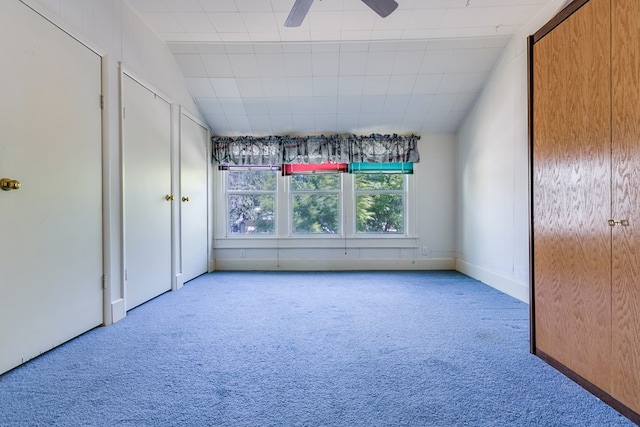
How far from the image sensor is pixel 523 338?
7.41 feet

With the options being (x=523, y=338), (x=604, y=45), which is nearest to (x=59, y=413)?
(x=523, y=338)

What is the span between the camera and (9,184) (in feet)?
5.83

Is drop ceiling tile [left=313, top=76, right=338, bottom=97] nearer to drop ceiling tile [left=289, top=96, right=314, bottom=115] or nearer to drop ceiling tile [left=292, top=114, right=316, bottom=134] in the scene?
drop ceiling tile [left=289, top=96, right=314, bottom=115]

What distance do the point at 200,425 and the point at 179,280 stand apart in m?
2.72

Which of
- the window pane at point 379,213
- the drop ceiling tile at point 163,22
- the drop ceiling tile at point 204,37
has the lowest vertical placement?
the window pane at point 379,213

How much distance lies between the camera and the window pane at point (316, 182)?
5.00m

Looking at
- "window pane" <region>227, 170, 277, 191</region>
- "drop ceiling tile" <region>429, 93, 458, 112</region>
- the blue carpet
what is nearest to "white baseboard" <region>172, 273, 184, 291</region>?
the blue carpet

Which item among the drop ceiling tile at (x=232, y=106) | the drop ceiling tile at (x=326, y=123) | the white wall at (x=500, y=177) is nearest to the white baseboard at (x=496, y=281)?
the white wall at (x=500, y=177)

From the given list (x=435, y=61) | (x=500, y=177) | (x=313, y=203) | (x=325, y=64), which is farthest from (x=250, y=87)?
(x=500, y=177)

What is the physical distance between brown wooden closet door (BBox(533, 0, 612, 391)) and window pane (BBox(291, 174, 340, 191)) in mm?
3167

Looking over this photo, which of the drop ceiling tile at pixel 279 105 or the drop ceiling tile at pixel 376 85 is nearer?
the drop ceiling tile at pixel 376 85

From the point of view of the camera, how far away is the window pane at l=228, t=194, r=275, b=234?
16.6ft

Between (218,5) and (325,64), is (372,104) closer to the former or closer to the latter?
(325,64)

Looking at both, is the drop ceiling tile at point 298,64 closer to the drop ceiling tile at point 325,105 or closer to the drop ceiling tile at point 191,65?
the drop ceiling tile at point 325,105
